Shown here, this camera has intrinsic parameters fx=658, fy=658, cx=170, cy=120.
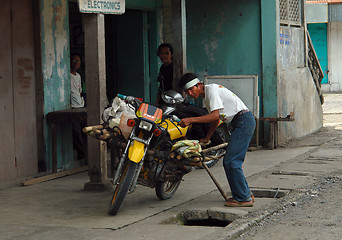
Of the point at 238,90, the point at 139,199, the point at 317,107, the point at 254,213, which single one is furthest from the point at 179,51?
the point at 317,107

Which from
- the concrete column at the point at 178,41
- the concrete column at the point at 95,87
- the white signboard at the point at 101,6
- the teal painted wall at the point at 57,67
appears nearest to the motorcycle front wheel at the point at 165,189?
the concrete column at the point at 95,87

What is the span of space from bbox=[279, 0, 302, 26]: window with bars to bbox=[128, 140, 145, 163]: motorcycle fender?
6.91 meters

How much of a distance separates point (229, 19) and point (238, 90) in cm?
154

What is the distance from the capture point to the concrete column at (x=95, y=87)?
8.32 metres

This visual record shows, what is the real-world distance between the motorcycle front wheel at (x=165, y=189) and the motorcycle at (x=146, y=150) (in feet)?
0.35

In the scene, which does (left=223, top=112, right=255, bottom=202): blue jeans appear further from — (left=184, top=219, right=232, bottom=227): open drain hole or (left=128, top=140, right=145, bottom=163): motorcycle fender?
(left=128, top=140, right=145, bottom=163): motorcycle fender

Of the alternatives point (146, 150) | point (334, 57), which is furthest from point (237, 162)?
point (334, 57)

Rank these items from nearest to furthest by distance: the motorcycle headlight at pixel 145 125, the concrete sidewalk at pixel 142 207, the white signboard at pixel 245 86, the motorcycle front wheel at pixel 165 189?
the concrete sidewalk at pixel 142 207 < the motorcycle headlight at pixel 145 125 < the motorcycle front wheel at pixel 165 189 < the white signboard at pixel 245 86

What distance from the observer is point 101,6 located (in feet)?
27.1

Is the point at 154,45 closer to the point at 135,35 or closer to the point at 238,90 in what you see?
the point at 135,35

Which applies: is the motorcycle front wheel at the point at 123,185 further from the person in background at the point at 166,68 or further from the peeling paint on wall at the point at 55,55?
the person in background at the point at 166,68

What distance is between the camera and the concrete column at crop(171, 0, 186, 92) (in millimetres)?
A: 10180

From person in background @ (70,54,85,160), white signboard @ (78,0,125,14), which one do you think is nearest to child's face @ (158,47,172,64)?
person in background @ (70,54,85,160)

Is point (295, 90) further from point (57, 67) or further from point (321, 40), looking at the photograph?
point (321, 40)
